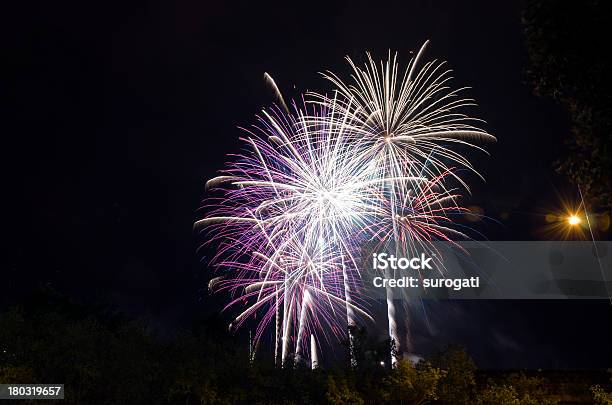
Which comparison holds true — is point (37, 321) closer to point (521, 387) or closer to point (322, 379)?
point (322, 379)

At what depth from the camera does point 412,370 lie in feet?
79.8

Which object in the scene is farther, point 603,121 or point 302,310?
point 302,310

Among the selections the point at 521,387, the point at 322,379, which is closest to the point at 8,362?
the point at 322,379

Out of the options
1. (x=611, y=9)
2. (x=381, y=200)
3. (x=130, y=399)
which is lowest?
(x=130, y=399)

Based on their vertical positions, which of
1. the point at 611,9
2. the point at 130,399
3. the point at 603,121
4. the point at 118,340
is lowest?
the point at 130,399

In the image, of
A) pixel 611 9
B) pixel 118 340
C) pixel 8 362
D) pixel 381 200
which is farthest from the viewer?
pixel 381 200

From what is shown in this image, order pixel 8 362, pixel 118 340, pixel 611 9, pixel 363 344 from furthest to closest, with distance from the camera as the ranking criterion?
pixel 363 344
pixel 118 340
pixel 8 362
pixel 611 9

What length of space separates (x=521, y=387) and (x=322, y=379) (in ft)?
28.1

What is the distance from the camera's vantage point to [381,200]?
29969 mm

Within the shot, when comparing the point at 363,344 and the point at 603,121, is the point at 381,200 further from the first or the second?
the point at 603,121

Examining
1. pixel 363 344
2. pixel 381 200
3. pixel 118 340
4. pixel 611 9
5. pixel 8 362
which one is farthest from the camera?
pixel 381 200

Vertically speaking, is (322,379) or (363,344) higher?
(363,344)

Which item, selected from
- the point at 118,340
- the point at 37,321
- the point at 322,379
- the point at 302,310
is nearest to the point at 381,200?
the point at 302,310

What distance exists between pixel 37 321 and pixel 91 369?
4.77m
